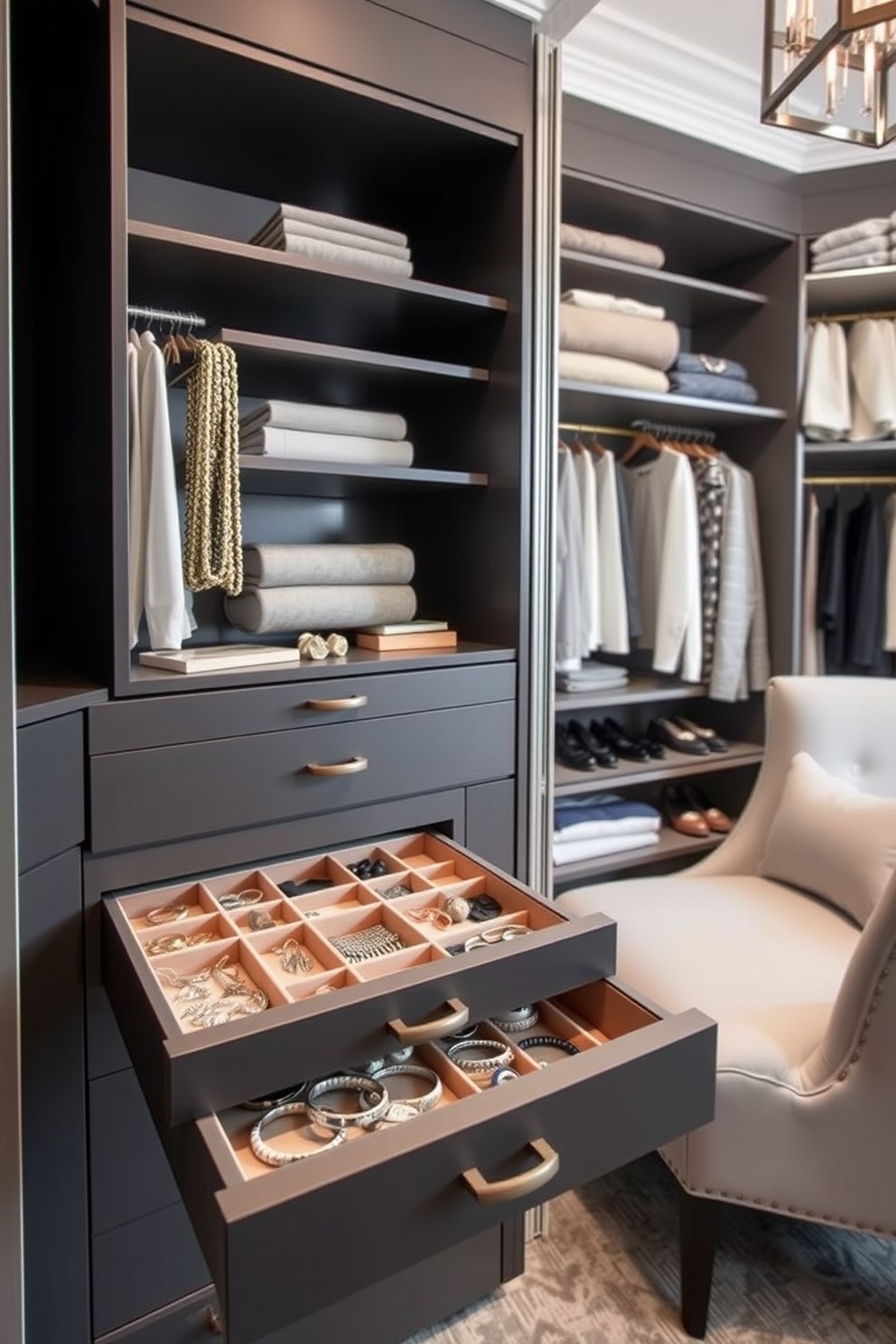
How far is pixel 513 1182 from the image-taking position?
76 cm

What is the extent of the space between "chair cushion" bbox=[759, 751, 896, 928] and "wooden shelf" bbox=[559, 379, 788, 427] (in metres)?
0.99

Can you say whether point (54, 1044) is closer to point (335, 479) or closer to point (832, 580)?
point (335, 479)

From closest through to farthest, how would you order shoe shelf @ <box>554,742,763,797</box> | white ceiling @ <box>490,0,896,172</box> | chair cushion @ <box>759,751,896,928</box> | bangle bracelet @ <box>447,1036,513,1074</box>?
bangle bracelet @ <box>447,1036,513,1074</box>
chair cushion @ <box>759,751,896,928</box>
white ceiling @ <box>490,0,896,172</box>
shoe shelf @ <box>554,742,763,797</box>

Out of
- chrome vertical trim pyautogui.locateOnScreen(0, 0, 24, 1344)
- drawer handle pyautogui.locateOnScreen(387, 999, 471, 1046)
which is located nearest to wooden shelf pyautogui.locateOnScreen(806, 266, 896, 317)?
chrome vertical trim pyautogui.locateOnScreen(0, 0, 24, 1344)

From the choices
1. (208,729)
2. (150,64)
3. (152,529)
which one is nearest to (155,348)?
(152,529)

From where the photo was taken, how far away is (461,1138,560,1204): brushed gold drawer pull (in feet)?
2.46

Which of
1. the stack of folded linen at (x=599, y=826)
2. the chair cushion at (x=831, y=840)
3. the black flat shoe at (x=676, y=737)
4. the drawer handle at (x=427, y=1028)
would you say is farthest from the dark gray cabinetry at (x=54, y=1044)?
the black flat shoe at (x=676, y=737)

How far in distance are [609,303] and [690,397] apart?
1.10 ft

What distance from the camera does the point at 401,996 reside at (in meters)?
0.90

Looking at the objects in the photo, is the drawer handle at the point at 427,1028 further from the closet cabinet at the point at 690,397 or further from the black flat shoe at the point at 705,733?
the black flat shoe at the point at 705,733

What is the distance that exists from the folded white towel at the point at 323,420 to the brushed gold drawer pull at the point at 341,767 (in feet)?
2.04

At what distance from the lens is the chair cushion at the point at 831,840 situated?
5.52 ft

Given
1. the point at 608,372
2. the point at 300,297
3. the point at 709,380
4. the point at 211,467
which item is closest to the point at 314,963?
the point at 211,467

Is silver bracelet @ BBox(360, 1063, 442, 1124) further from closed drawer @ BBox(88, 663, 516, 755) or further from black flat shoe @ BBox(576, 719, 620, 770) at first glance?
black flat shoe @ BBox(576, 719, 620, 770)
